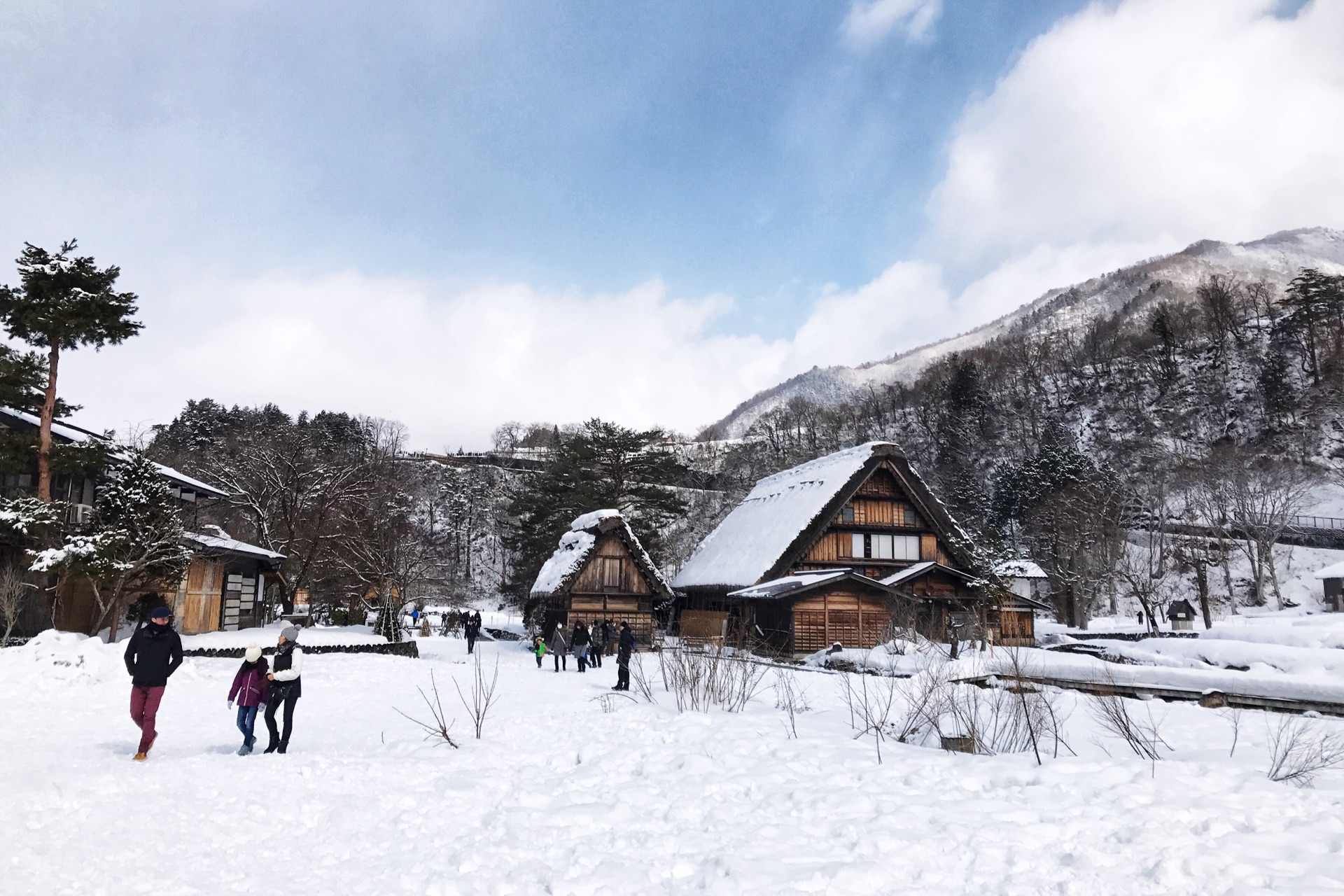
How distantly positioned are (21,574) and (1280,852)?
27.8 metres

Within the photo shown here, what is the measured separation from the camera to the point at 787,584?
2694cm

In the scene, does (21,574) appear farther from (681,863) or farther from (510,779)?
(681,863)

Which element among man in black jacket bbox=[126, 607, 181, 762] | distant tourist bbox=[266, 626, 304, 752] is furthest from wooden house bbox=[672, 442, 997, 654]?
man in black jacket bbox=[126, 607, 181, 762]

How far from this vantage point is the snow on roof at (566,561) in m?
30.9

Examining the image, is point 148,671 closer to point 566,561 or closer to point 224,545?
point 224,545

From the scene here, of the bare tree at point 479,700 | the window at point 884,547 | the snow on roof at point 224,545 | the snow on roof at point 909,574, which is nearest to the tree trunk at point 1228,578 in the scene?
the window at point 884,547

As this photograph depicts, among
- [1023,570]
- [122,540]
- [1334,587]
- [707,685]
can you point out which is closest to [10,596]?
[122,540]

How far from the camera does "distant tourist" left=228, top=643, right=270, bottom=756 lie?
29.2 ft

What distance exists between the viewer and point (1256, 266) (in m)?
141

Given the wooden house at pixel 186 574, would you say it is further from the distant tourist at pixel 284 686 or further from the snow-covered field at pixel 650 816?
the distant tourist at pixel 284 686

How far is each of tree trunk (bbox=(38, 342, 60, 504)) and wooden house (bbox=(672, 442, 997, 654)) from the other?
2146 cm

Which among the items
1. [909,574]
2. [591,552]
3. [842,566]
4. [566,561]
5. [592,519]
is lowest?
[909,574]

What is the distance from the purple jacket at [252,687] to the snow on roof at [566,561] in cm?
2147

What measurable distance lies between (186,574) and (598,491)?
24.6 meters
